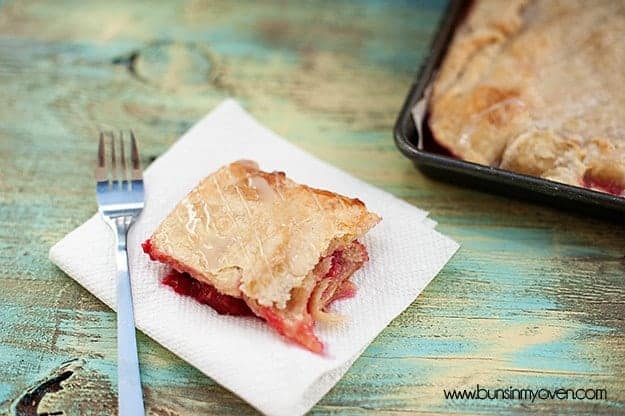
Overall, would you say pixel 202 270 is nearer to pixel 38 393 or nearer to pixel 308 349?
pixel 308 349

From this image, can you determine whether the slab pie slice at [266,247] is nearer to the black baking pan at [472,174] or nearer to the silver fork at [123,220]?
the silver fork at [123,220]

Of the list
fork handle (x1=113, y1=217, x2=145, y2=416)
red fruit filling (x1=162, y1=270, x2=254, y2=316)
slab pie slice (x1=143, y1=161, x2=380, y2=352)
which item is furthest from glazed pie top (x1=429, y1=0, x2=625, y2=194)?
fork handle (x1=113, y1=217, x2=145, y2=416)

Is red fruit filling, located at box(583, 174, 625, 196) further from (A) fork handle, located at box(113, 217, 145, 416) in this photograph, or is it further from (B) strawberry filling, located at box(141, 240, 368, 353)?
(A) fork handle, located at box(113, 217, 145, 416)

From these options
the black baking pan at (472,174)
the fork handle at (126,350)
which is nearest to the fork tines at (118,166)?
the fork handle at (126,350)

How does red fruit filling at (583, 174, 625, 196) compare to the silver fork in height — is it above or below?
above

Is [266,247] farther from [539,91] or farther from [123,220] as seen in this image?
[539,91]

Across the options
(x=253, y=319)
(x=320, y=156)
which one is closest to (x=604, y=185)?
(x=320, y=156)

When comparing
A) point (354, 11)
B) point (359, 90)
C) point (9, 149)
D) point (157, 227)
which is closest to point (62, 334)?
point (157, 227)
